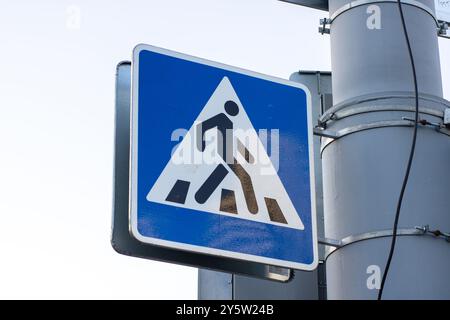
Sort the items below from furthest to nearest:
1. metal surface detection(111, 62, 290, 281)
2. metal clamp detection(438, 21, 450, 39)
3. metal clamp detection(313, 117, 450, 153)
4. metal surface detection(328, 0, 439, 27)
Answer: metal clamp detection(438, 21, 450, 39) < metal surface detection(328, 0, 439, 27) < metal clamp detection(313, 117, 450, 153) < metal surface detection(111, 62, 290, 281)

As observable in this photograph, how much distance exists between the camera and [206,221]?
12.4 feet

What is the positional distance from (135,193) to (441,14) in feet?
8.48

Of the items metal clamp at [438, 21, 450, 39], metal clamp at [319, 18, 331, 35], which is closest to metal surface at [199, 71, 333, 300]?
metal clamp at [319, 18, 331, 35]

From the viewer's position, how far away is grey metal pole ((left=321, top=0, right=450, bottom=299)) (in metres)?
4.13

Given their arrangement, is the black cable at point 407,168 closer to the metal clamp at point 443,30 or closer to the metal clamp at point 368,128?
the metal clamp at point 368,128

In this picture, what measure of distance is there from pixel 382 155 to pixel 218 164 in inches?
27.2

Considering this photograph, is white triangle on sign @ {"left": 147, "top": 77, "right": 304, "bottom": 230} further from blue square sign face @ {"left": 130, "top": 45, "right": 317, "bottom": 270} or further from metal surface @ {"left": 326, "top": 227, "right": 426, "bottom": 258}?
metal surface @ {"left": 326, "top": 227, "right": 426, "bottom": 258}

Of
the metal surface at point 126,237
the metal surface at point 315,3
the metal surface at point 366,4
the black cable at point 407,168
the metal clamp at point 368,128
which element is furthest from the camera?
the metal surface at point 315,3

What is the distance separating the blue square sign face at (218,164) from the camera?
377 centimetres

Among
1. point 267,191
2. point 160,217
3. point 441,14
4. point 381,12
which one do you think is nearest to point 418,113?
point 381,12

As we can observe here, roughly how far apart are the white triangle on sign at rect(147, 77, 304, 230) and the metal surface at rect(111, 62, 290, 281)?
11cm

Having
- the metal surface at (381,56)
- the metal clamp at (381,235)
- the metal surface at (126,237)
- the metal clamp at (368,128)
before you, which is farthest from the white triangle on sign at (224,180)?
the metal surface at (381,56)

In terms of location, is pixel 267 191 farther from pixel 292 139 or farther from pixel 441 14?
pixel 441 14

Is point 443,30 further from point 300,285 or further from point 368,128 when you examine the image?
point 300,285
